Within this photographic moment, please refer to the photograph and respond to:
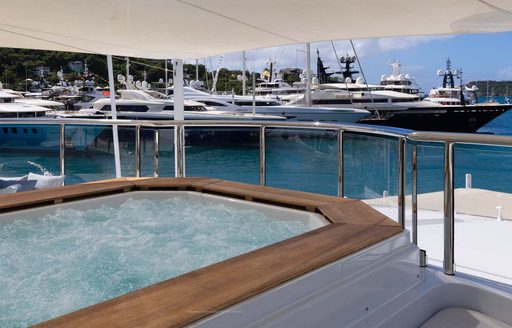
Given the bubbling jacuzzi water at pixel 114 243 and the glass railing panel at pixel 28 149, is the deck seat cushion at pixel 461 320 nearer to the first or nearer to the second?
the bubbling jacuzzi water at pixel 114 243

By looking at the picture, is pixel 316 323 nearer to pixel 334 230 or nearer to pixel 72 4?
pixel 334 230

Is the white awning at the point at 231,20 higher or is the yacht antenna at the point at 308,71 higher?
the yacht antenna at the point at 308,71

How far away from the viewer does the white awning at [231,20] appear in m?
3.05

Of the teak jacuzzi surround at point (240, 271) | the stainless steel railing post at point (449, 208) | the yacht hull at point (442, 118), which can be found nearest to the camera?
the teak jacuzzi surround at point (240, 271)

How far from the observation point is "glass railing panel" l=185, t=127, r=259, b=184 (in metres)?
4.20

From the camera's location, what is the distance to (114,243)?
2293 mm

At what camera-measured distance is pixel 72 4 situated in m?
3.18

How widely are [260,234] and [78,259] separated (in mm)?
857

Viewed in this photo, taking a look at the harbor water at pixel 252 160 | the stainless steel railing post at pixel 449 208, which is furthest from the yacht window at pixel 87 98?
the stainless steel railing post at pixel 449 208

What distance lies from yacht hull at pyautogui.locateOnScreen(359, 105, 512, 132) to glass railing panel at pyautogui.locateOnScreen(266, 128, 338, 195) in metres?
18.7

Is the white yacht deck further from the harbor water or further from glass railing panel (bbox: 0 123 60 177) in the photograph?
glass railing panel (bbox: 0 123 60 177)

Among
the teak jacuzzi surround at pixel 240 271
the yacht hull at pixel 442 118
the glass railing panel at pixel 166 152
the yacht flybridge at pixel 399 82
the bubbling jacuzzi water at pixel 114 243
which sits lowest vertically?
the bubbling jacuzzi water at pixel 114 243

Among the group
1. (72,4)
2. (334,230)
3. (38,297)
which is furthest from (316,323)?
(72,4)

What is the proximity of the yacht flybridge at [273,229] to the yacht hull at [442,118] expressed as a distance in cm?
1951
